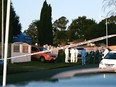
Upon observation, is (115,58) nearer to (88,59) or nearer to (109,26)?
(88,59)

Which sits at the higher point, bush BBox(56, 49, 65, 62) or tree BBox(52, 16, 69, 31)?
tree BBox(52, 16, 69, 31)

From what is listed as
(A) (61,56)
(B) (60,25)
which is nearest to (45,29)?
(A) (61,56)

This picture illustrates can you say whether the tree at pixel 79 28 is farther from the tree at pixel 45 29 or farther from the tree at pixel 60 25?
the tree at pixel 45 29

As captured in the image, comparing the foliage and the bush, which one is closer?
the bush

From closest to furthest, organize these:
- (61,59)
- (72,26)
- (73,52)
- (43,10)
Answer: (73,52) → (61,59) → (43,10) → (72,26)

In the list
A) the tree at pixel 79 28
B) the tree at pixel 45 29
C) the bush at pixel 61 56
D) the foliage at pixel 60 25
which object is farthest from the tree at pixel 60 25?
the bush at pixel 61 56

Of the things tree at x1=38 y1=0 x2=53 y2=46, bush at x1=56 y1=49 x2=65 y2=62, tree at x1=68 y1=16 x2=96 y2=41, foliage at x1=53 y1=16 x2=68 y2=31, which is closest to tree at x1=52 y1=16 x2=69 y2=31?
foliage at x1=53 y1=16 x2=68 y2=31

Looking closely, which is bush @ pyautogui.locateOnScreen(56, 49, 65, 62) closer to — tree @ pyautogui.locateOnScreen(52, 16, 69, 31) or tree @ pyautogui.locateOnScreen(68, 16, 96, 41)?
tree @ pyautogui.locateOnScreen(68, 16, 96, 41)

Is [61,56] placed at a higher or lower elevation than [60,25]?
lower

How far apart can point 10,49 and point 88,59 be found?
8408mm

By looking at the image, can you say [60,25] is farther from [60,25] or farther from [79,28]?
[79,28]

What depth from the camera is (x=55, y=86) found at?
2941mm

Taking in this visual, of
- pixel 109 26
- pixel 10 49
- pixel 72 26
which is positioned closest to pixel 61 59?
pixel 10 49

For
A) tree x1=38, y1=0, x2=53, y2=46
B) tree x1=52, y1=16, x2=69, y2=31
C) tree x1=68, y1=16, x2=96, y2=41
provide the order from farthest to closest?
tree x1=52, y1=16, x2=69, y2=31 < tree x1=68, y1=16, x2=96, y2=41 < tree x1=38, y1=0, x2=53, y2=46
